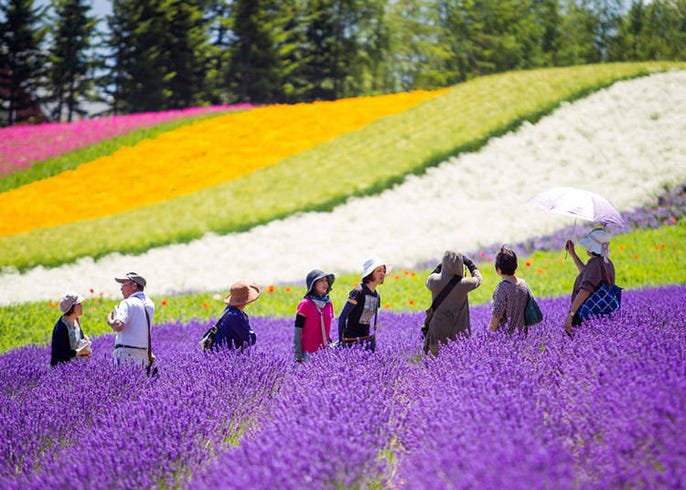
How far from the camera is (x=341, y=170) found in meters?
17.1

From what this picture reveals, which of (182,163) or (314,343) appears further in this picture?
(182,163)

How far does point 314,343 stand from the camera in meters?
5.45

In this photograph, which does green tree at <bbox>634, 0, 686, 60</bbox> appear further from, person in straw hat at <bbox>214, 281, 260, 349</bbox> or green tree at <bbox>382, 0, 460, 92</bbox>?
person in straw hat at <bbox>214, 281, 260, 349</bbox>

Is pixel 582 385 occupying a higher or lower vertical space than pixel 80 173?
lower

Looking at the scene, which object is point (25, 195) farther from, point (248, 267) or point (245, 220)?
point (248, 267)

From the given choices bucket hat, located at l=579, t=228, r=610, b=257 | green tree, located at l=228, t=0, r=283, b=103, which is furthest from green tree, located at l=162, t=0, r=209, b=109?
bucket hat, located at l=579, t=228, r=610, b=257

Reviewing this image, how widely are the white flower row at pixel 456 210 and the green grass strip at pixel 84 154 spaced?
846 cm

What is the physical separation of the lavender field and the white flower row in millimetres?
7297

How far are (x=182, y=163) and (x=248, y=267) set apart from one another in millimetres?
9403

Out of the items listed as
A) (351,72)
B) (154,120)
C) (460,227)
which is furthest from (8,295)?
(351,72)

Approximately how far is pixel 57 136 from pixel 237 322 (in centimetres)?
2137

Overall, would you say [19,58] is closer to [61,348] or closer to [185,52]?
[185,52]

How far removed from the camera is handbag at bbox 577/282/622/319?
5.28 m

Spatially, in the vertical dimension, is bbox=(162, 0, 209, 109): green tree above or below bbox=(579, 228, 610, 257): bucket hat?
above
